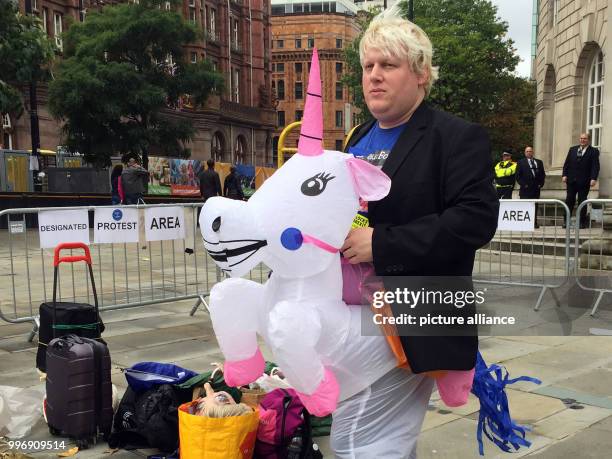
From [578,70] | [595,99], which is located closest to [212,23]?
[578,70]

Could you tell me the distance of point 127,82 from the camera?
76.2ft

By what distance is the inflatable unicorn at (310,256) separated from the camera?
187 cm

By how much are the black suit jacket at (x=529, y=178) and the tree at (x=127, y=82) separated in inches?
550

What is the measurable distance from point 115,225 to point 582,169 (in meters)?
10.2

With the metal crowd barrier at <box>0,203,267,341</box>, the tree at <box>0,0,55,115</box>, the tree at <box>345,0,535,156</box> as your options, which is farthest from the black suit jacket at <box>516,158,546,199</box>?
the tree at <box>345,0,535,156</box>

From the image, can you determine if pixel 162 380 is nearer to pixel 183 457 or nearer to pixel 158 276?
pixel 183 457

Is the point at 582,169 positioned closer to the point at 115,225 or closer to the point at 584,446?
the point at 115,225

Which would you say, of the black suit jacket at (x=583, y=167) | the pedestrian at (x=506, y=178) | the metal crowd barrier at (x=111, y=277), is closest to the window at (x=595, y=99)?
the pedestrian at (x=506, y=178)

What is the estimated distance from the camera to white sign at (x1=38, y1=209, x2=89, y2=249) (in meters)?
6.13

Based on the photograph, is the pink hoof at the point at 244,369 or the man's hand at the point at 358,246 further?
the pink hoof at the point at 244,369

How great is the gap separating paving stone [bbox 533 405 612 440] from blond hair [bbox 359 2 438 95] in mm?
2712

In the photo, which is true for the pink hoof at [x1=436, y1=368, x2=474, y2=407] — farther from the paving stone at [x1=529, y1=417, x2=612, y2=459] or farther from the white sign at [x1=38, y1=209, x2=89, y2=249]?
the white sign at [x1=38, y1=209, x2=89, y2=249]

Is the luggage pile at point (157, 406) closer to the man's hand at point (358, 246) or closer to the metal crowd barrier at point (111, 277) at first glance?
the man's hand at point (358, 246)

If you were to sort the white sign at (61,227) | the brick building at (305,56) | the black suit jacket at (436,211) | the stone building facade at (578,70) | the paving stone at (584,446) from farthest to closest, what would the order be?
the brick building at (305,56) → the stone building facade at (578,70) → the white sign at (61,227) → the paving stone at (584,446) → the black suit jacket at (436,211)
